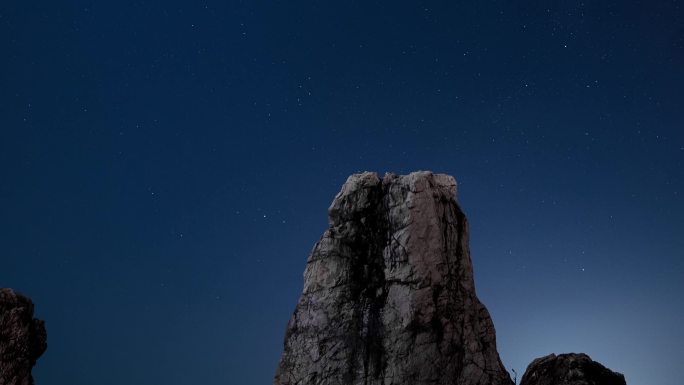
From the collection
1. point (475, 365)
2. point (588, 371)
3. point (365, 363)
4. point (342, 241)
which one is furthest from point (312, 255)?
point (588, 371)

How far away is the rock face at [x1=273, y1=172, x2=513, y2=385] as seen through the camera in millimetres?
25562

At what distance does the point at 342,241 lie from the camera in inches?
1131

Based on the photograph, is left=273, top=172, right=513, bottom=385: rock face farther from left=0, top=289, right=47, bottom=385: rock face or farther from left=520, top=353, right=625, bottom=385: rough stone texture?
left=0, top=289, right=47, bottom=385: rock face

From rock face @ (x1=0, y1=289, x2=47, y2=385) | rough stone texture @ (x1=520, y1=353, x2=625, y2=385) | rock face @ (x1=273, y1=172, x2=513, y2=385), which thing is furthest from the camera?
rock face @ (x1=273, y1=172, x2=513, y2=385)

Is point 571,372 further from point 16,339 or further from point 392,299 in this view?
point 16,339

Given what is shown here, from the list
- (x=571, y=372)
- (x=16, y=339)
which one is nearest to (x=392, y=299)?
(x=571, y=372)

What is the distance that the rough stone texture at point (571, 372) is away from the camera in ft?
75.4

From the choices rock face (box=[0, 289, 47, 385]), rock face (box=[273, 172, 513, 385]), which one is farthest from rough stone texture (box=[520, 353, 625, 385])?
rock face (box=[0, 289, 47, 385])

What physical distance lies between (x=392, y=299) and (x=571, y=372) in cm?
749

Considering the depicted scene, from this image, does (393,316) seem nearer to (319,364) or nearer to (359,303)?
(359,303)

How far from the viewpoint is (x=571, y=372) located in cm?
2330

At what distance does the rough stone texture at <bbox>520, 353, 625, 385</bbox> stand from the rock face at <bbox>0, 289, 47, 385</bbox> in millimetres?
20387

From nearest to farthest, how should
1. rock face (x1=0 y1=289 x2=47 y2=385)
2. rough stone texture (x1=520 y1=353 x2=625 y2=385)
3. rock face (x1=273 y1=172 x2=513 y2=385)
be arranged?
rough stone texture (x1=520 y1=353 x2=625 y2=385) → rock face (x1=0 y1=289 x2=47 y2=385) → rock face (x1=273 y1=172 x2=513 y2=385)

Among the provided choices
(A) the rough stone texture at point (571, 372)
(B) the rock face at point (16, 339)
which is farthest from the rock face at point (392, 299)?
(B) the rock face at point (16, 339)
